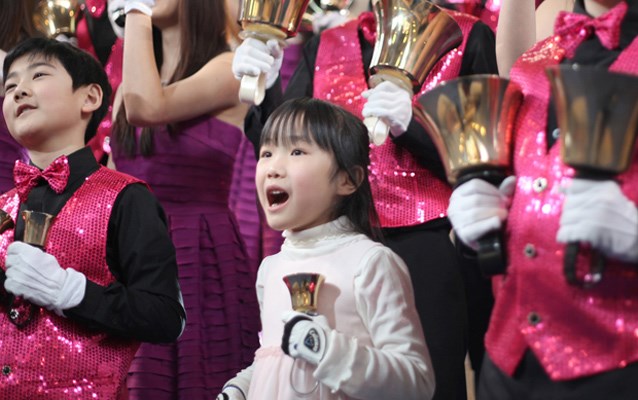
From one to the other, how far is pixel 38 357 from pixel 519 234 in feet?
3.53

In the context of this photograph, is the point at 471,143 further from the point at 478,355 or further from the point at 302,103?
the point at 478,355

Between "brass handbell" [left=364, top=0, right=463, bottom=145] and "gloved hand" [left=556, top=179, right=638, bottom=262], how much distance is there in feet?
2.48

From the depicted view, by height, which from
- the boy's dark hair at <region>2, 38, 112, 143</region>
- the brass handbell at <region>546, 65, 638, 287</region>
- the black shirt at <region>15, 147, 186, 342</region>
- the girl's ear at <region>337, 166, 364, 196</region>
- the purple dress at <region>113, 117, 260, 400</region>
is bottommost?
the purple dress at <region>113, 117, 260, 400</region>

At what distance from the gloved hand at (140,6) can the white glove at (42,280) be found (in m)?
1.01

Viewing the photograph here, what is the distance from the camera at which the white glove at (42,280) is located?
2.17 m

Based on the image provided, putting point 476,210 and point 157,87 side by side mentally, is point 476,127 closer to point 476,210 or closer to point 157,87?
point 476,210

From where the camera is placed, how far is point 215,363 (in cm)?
278

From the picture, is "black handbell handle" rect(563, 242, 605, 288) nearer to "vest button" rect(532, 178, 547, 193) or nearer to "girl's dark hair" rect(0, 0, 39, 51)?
"vest button" rect(532, 178, 547, 193)

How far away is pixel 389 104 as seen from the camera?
2.21 m

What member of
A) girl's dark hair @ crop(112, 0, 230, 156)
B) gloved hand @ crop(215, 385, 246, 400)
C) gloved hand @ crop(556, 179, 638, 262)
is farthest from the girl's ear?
girl's dark hair @ crop(112, 0, 230, 156)

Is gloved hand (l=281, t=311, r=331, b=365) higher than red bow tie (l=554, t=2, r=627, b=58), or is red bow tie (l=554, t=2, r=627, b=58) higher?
red bow tie (l=554, t=2, r=627, b=58)

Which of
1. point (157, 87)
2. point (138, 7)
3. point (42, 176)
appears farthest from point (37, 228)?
point (138, 7)

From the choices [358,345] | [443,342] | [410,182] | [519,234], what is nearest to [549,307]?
[519,234]

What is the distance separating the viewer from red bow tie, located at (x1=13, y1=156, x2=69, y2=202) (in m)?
2.37
